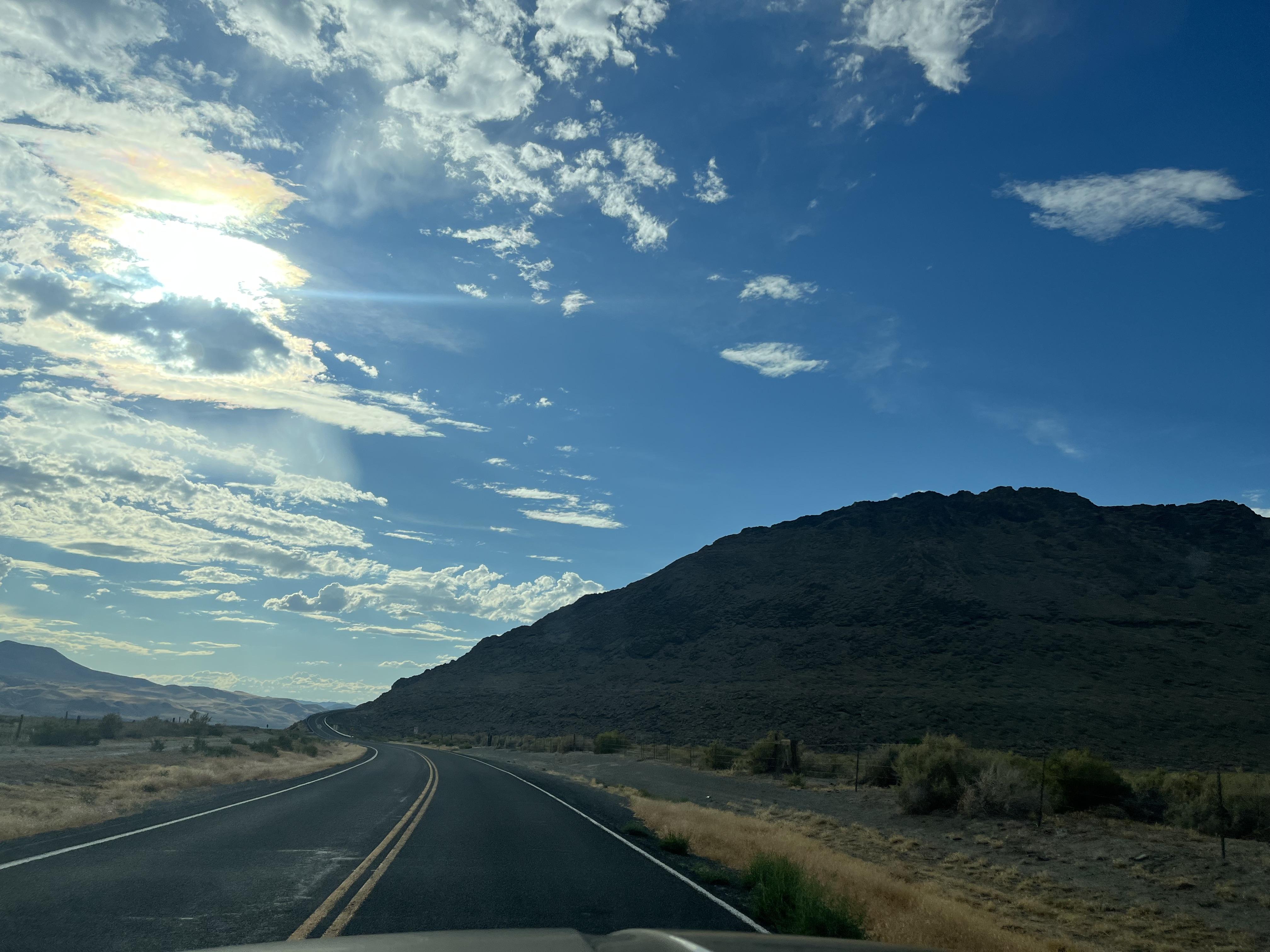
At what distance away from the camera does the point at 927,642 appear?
3182 inches

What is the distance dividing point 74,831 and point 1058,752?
27.6m

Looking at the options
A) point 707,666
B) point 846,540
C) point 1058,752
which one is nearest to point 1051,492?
point 846,540

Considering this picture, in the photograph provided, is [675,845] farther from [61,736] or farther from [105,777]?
[61,736]

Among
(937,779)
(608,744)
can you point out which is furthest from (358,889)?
(608,744)

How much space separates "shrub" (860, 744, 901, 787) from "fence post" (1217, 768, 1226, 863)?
44.7 ft

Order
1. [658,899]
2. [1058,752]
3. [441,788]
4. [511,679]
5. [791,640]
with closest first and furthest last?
[658,899], [441,788], [1058,752], [791,640], [511,679]

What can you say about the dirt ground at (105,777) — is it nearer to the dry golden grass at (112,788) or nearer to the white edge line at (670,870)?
the dry golden grass at (112,788)

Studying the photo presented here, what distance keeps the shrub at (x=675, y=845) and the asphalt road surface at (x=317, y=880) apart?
27cm

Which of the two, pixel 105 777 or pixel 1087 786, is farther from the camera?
pixel 105 777

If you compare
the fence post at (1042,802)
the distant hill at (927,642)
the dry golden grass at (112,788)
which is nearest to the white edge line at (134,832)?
the dry golden grass at (112,788)

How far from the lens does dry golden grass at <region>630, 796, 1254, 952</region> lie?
9.58m

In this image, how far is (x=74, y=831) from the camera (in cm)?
1327

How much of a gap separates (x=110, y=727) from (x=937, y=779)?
1922 inches

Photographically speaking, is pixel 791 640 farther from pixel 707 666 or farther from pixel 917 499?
pixel 917 499
